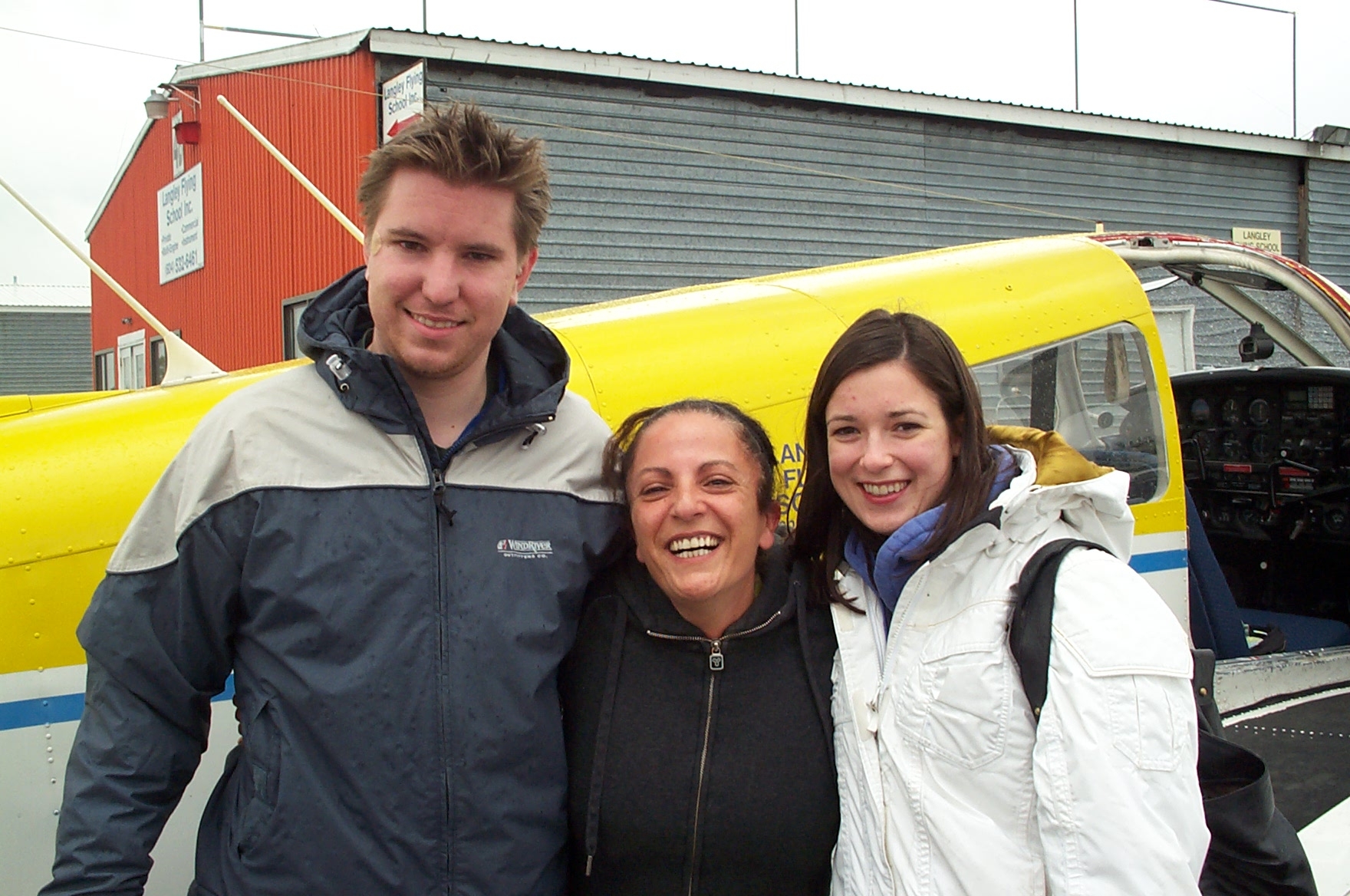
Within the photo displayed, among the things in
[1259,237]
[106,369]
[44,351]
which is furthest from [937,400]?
[44,351]

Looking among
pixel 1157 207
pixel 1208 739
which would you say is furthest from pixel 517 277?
pixel 1157 207

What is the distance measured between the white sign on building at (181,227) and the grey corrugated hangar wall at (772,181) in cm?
642

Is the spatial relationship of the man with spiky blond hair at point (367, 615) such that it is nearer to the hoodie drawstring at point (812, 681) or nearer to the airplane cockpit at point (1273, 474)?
the hoodie drawstring at point (812, 681)

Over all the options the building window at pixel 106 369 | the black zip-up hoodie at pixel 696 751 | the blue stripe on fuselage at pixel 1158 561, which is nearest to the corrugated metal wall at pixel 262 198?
the building window at pixel 106 369

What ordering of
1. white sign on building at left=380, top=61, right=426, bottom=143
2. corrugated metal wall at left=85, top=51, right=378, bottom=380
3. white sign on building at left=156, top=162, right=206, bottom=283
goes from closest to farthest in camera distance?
white sign on building at left=380, top=61, right=426, bottom=143 → corrugated metal wall at left=85, top=51, right=378, bottom=380 → white sign on building at left=156, top=162, right=206, bottom=283

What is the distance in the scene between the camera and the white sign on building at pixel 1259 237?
15422 millimetres

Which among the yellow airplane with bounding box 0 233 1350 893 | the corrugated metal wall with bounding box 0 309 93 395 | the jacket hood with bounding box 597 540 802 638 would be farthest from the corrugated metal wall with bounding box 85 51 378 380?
the corrugated metal wall with bounding box 0 309 93 395

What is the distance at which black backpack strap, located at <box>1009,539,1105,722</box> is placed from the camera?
1.43 meters

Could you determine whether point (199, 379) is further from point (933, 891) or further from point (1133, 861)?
point (1133, 861)

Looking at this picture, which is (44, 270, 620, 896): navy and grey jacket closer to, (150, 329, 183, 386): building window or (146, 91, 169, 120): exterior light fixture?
(146, 91, 169, 120): exterior light fixture

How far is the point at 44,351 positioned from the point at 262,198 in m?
20.4

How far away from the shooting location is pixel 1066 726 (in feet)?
4.50

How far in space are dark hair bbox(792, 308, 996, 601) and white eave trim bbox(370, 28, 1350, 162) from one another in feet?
31.0

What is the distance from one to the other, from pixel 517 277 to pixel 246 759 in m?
0.92
